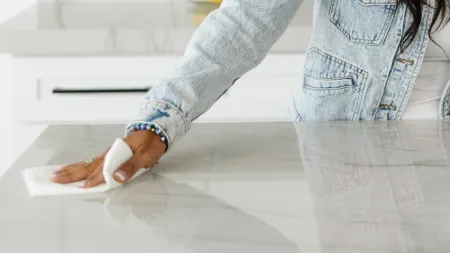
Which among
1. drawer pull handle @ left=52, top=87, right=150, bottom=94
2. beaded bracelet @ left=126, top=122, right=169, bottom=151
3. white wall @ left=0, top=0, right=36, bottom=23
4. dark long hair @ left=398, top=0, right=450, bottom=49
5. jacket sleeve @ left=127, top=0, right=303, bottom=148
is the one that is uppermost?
dark long hair @ left=398, top=0, right=450, bottom=49

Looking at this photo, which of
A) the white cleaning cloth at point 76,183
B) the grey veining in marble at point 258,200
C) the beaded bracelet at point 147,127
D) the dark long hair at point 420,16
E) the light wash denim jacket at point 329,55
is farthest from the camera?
the dark long hair at point 420,16

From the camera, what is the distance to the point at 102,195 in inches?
35.7

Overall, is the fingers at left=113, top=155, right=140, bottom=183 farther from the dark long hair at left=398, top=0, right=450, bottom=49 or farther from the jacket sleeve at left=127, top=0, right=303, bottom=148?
the dark long hair at left=398, top=0, right=450, bottom=49

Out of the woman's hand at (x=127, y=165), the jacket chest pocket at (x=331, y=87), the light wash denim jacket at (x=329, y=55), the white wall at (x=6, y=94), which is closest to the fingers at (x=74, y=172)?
the woman's hand at (x=127, y=165)

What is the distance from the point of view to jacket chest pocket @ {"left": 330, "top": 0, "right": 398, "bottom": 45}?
A: 1.32m

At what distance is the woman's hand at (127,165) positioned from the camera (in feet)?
3.10

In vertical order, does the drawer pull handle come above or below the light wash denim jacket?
below

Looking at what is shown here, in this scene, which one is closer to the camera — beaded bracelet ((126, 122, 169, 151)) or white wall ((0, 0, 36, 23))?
beaded bracelet ((126, 122, 169, 151))

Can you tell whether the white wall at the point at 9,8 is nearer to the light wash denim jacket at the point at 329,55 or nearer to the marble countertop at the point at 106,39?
the marble countertop at the point at 106,39

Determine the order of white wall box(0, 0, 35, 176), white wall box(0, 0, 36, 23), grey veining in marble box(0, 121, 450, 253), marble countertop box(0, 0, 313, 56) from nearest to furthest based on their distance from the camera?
grey veining in marble box(0, 121, 450, 253)
marble countertop box(0, 0, 313, 56)
white wall box(0, 0, 35, 176)
white wall box(0, 0, 36, 23)

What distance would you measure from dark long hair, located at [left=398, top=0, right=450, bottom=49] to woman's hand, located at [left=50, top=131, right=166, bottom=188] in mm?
482

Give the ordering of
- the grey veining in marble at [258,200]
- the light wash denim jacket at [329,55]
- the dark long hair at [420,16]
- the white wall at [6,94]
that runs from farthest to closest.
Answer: the white wall at [6,94], the dark long hair at [420,16], the light wash denim jacket at [329,55], the grey veining in marble at [258,200]

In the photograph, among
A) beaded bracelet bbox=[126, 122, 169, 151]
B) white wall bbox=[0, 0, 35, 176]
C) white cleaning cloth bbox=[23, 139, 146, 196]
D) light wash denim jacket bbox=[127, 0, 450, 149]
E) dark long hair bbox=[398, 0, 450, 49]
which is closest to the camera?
white cleaning cloth bbox=[23, 139, 146, 196]

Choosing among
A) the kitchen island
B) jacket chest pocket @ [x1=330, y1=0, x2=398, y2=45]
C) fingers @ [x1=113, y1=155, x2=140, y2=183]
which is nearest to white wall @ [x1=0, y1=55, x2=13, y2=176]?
the kitchen island
